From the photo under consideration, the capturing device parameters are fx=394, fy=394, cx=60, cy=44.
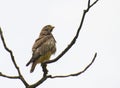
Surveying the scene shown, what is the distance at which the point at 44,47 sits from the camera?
383 inches

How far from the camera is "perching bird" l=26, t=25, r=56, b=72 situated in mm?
8894

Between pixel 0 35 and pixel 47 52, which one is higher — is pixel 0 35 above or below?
above

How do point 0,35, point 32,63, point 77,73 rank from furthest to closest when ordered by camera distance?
point 32,63 < point 77,73 < point 0,35

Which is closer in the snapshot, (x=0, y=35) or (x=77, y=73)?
(x=0, y=35)

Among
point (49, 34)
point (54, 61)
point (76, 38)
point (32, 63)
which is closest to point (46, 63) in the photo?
point (54, 61)

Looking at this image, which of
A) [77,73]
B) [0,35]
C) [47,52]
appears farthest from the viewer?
[47,52]

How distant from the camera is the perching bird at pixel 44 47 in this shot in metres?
8.89

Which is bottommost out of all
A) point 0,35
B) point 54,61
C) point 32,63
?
point 32,63

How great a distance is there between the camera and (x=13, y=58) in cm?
584

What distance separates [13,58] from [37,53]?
323cm

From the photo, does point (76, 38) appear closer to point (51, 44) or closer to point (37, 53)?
point (37, 53)

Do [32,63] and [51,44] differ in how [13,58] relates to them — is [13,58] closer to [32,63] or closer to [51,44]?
[32,63]

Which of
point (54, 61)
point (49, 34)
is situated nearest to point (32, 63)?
point (49, 34)

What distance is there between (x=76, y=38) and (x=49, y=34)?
5.21 metres
